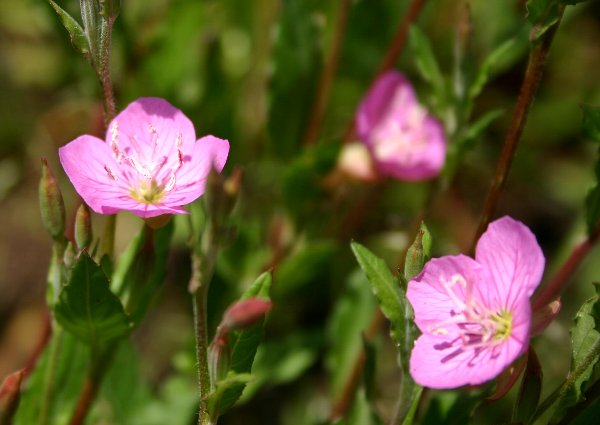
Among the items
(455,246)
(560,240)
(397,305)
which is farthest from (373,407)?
(560,240)

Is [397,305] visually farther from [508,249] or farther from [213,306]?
[213,306]

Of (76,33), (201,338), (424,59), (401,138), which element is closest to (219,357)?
(201,338)

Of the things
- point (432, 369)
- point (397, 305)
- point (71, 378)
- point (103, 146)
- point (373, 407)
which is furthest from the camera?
point (71, 378)

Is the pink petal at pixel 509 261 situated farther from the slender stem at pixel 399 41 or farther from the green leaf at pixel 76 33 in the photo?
the slender stem at pixel 399 41

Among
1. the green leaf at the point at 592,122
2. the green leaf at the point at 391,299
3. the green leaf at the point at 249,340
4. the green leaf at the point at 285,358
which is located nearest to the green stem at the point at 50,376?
the green leaf at the point at 249,340

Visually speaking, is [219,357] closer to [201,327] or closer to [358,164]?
[201,327]

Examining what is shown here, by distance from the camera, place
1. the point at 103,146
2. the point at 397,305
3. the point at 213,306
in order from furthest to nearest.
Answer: the point at 213,306 → the point at 103,146 → the point at 397,305

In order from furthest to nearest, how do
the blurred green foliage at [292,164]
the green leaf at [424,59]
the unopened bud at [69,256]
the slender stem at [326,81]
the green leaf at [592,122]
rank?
the slender stem at [326,81]
the blurred green foliage at [292,164]
the green leaf at [424,59]
the green leaf at [592,122]
the unopened bud at [69,256]

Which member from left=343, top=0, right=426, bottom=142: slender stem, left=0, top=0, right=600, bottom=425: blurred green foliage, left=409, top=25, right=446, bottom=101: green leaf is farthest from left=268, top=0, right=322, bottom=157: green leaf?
left=409, top=25, right=446, bottom=101: green leaf
